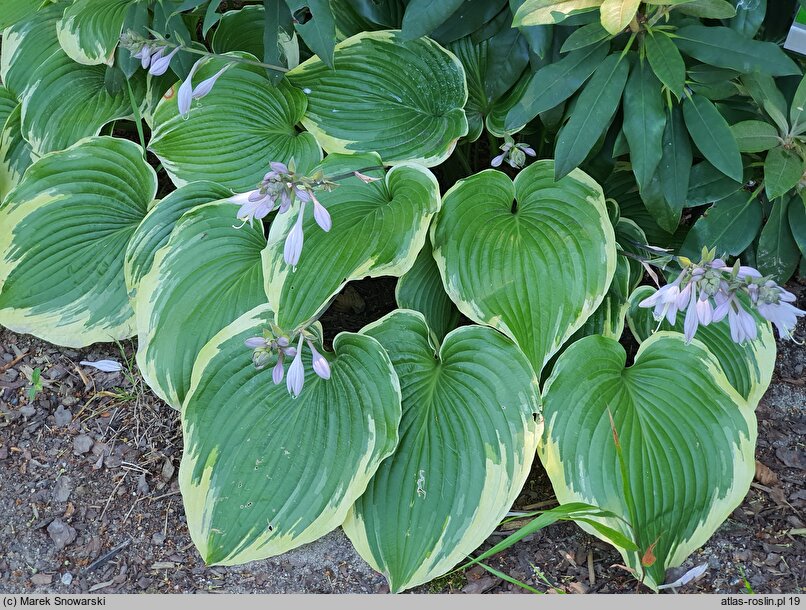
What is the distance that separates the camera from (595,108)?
1673 mm

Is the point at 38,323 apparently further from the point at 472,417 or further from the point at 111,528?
the point at 472,417

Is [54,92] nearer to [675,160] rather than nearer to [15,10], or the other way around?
[15,10]

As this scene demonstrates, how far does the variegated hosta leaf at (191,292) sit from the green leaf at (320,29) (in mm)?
505

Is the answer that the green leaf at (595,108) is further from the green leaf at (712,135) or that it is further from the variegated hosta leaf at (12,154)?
the variegated hosta leaf at (12,154)

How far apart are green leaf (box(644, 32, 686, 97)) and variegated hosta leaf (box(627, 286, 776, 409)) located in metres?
0.56

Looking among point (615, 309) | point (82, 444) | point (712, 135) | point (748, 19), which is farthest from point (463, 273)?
point (82, 444)

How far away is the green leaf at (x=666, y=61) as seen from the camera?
1.56 metres

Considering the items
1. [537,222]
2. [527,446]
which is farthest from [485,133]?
[527,446]

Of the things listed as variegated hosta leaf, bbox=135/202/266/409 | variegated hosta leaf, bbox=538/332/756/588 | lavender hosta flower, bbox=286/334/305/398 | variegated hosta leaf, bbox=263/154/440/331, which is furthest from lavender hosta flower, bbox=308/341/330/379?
variegated hosta leaf, bbox=538/332/756/588

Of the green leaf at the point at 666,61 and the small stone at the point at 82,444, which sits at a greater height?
the green leaf at the point at 666,61

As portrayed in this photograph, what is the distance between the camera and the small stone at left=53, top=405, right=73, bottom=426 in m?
2.17

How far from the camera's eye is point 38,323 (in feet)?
7.18

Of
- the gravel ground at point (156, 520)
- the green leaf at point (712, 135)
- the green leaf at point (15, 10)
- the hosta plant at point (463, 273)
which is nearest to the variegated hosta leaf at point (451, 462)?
the hosta plant at point (463, 273)

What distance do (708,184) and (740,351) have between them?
45 cm
